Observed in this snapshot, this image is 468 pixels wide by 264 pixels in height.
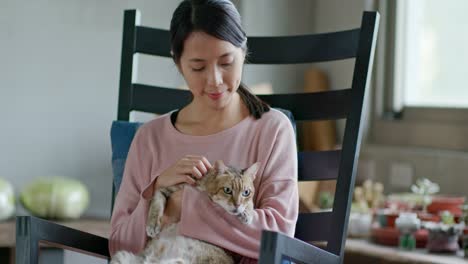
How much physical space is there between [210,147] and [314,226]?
0.91 feet

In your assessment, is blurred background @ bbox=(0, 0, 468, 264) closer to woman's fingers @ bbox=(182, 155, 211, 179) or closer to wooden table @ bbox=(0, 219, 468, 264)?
wooden table @ bbox=(0, 219, 468, 264)

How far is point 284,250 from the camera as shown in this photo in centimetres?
131

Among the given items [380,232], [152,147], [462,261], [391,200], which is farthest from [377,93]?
[152,147]

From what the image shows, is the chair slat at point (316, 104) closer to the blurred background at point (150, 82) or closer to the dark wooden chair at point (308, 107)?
the dark wooden chair at point (308, 107)

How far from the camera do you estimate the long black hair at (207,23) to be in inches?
59.9

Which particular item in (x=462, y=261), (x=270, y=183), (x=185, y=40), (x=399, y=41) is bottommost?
(x=462, y=261)

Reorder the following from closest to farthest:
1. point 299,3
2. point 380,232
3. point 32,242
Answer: point 32,242 < point 380,232 < point 299,3

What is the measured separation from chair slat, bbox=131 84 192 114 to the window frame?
4.16 ft

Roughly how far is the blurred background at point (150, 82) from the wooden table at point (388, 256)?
0.66 meters

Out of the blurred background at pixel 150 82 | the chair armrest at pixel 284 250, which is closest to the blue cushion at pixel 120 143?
the chair armrest at pixel 284 250

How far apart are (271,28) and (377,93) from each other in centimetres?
48

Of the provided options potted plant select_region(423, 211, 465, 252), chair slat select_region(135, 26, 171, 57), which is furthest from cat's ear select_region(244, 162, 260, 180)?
potted plant select_region(423, 211, 465, 252)

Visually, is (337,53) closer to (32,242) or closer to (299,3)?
(32,242)

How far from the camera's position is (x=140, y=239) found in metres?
1.59
